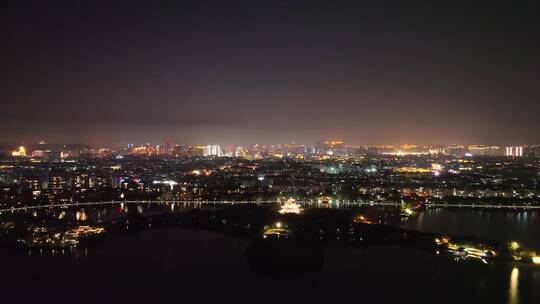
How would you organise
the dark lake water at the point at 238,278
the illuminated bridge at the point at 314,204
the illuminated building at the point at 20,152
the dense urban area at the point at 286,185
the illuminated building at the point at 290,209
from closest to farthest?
the dark lake water at the point at 238,278 → the illuminated building at the point at 290,209 → the illuminated bridge at the point at 314,204 → the dense urban area at the point at 286,185 → the illuminated building at the point at 20,152

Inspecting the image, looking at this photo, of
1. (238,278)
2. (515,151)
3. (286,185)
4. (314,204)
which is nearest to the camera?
(238,278)

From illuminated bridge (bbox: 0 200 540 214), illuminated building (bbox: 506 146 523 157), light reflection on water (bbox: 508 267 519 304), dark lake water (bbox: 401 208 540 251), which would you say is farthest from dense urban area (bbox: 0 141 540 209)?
illuminated building (bbox: 506 146 523 157)

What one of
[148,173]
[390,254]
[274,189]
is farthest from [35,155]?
[390,254]

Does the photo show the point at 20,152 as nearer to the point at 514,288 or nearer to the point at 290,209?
the point at 290,209

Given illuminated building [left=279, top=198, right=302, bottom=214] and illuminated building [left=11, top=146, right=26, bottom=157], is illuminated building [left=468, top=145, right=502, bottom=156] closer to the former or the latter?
illuminated building [left=279, top=198, right=302, bottom=214]

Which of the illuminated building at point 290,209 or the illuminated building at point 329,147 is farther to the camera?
the illuminated building at point 329,147

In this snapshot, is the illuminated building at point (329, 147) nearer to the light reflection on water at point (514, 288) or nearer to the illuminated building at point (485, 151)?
the illuminated building at point (485, 151)

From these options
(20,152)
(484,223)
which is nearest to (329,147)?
(20,152)

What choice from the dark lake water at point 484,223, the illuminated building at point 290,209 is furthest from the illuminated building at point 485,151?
the illuminated building at point 290,209

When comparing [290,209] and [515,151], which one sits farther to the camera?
[515,151]
